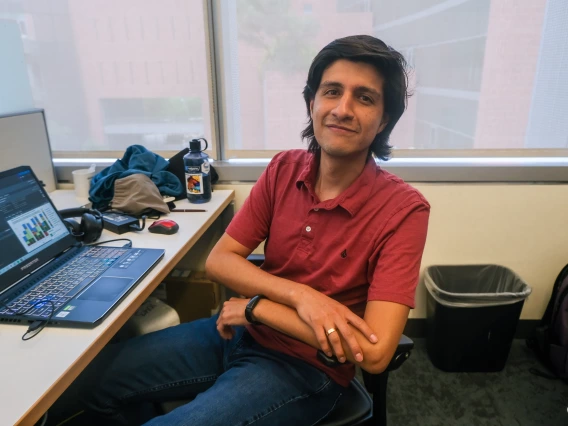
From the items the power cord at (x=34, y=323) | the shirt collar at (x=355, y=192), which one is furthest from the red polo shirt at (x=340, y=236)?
the power cord at (x=34, y=323)

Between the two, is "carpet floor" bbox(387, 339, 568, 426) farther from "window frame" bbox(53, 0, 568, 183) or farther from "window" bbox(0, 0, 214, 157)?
"window" bbox(0, 0, 214, 157)

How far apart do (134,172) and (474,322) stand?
63.9 inches

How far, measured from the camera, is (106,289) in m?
1.04

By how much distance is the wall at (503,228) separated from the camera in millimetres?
1940

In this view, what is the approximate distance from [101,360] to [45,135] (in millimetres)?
1286

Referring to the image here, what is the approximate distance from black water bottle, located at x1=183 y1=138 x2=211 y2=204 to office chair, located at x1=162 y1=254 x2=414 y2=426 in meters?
1.04

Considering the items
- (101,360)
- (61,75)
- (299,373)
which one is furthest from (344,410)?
(61,75)

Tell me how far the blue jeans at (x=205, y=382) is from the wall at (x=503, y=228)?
977mm

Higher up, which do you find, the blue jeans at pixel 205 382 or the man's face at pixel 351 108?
the man's face at pixel 351 108

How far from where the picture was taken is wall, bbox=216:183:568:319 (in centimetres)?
194

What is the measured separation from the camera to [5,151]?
5.70 feet

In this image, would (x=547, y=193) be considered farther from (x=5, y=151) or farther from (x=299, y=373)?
(x=5, y=151)

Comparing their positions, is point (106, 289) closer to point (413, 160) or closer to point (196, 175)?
point (196, 175)

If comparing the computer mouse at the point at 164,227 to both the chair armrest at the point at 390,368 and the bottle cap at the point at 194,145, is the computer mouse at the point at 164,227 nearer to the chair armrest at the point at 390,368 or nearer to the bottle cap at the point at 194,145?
the bottle cap at the point at 194,145
